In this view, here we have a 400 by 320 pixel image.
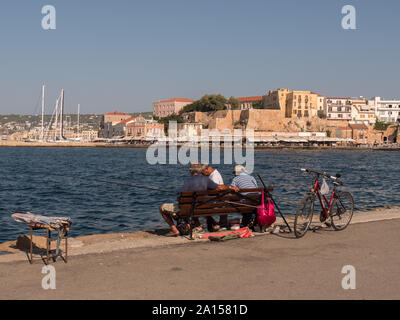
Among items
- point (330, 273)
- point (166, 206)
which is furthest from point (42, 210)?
point (330, 273)

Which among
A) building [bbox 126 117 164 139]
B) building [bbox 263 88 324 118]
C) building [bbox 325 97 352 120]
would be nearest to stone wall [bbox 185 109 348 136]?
building [bbox 263 88 324 118]

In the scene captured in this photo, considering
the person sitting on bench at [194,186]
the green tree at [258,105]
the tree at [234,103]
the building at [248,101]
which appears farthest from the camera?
the building at [248,101]

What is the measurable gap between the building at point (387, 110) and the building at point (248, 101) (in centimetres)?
3338

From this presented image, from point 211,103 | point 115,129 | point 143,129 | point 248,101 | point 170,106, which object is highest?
point 248,101

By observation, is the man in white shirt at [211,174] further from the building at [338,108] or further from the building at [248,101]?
the building at [248,101]

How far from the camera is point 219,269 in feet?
17.5

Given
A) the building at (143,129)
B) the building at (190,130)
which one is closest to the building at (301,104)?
the building at (190,130)

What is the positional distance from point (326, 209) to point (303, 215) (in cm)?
72

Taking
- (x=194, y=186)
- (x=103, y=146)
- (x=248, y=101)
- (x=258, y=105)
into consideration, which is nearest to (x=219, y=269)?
(x=194, y=186)

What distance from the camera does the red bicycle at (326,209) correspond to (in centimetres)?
722

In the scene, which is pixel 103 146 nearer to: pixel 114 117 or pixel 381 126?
pixel 114 117

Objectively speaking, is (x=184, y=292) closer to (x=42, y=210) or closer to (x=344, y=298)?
(x=344, y=298)

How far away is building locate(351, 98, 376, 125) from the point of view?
123 metres
